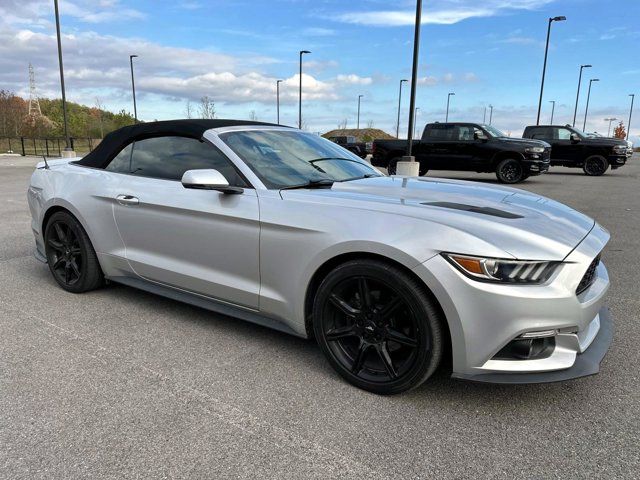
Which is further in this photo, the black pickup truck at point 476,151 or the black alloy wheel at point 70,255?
the black pickup truck at point 476,151

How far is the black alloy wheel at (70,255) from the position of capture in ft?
13.7

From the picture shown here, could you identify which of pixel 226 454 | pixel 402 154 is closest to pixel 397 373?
pixel 226 454

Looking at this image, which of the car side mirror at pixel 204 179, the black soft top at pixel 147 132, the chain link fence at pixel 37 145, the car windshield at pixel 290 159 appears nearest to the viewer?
the car side mirror at pixel 204 179

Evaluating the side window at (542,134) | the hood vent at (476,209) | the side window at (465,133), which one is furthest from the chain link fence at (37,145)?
the hood vent at (476,209)

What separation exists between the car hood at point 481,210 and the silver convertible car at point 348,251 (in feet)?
0.04

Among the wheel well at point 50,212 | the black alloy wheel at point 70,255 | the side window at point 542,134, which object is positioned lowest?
the black alloy wheel at point 70,255

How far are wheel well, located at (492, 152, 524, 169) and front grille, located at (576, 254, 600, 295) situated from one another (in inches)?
530

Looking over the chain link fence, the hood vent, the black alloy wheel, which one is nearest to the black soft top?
the black alloy wheel

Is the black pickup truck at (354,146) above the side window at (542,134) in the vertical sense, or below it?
below

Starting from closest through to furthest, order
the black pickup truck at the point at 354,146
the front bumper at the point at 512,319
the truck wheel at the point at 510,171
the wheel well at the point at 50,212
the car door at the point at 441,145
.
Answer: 1. the front bumper at the point at 512,319
2. the wheel well at the point at 50,212
3. the truck wheel at the point at 510,171
4. the car door at the point at 441,145
5. the black pickup truck at the point at 354,146

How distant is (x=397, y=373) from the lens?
2.61 m

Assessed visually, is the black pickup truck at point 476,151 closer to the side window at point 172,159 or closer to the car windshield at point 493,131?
the car windshield at point 493,131

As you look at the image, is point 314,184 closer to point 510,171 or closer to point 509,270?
point 509,270

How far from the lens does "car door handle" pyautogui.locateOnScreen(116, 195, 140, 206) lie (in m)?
3.68
